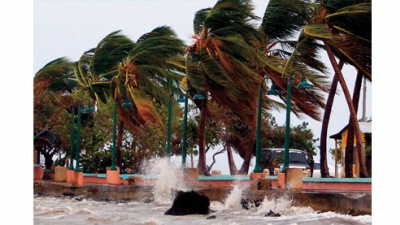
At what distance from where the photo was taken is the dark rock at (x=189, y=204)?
307 inches

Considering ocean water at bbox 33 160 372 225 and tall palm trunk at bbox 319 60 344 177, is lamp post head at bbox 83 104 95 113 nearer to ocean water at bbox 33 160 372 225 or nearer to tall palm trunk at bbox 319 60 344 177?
ocean water at bbox 33 160 372 225

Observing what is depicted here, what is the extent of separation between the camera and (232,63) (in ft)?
28.3

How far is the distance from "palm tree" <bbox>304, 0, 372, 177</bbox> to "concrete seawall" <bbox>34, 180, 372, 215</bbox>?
0.67ft

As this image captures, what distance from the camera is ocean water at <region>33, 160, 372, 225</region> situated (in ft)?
23.8

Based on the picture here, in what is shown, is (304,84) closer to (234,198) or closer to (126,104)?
(234,198)

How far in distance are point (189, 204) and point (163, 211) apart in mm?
252

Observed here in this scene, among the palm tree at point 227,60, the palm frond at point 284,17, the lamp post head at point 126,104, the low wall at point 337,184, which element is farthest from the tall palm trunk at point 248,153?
the lamp post head at point 126,104

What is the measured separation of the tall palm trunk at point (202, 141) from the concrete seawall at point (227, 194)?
0.20m

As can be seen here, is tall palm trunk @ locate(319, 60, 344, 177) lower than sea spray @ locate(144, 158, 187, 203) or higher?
higher

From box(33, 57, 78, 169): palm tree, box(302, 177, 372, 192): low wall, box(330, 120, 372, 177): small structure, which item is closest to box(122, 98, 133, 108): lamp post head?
box(33, 57, 78, 169): palm tree

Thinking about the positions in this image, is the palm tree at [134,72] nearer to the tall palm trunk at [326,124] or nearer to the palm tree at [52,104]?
the palm tree at [52,104]

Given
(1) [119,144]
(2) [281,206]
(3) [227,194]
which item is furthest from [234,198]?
(1) [119,144]
